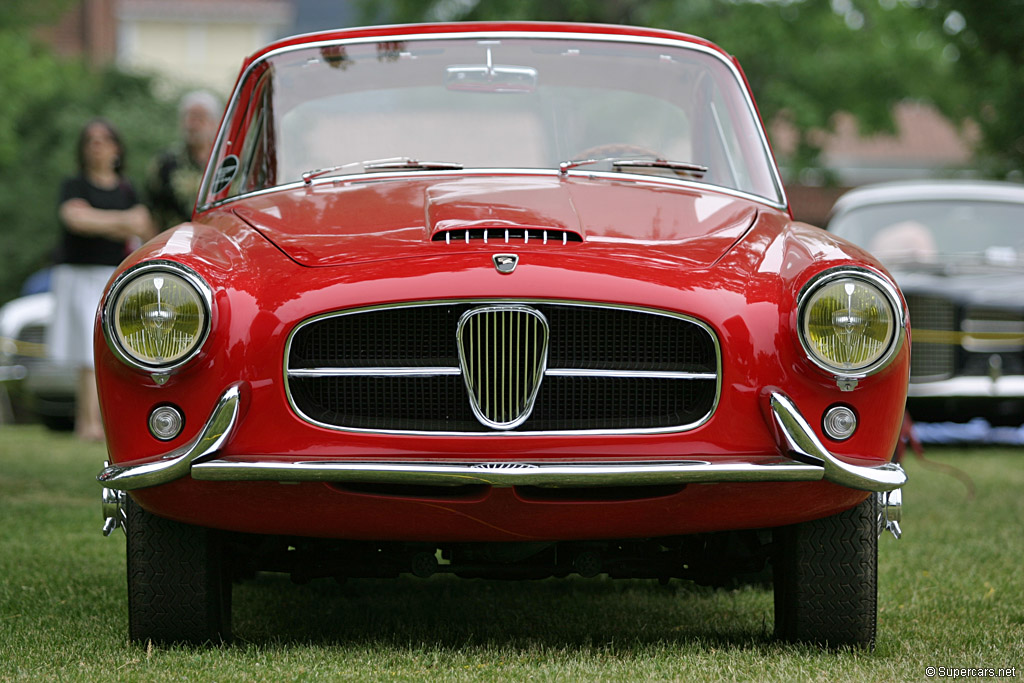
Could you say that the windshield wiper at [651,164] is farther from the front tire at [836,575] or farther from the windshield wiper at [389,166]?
the front tire at [836,575]

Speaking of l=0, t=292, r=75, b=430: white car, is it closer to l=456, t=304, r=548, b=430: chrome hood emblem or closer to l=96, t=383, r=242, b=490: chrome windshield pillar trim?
l=96, t=383, r=242, b=490: chrome windshield pillar trim

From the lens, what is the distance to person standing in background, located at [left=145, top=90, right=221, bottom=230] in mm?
7984

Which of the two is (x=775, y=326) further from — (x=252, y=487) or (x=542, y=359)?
(x=252, y=487)

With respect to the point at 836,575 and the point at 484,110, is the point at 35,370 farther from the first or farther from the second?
the point at 836,575

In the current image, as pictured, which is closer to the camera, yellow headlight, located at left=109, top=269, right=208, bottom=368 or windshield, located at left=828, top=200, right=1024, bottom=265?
yellow headlight, located at left=109, top=269, right=208, bottom=368

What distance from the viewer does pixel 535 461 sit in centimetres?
320

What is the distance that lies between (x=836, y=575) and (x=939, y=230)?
6731 mm

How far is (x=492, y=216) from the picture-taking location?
140 inches

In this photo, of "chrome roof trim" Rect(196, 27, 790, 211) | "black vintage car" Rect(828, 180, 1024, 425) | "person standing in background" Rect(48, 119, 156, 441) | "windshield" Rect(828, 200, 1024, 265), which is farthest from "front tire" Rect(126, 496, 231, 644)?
"windshield" Rect(828, 200, 1024, 265)

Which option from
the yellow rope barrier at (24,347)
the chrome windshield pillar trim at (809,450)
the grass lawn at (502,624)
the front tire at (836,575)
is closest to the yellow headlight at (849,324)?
the chrome windshield pillar trim at (809,450)

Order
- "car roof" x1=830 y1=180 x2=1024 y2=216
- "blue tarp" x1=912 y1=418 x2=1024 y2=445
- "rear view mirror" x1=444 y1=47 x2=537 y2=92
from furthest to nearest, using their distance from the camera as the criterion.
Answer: "car roof" x1=830 y1=180 x2=1024 y2=216 → "blue tarp" x1=912 y1=418 x2=1024 y2=445 → "rear view mirror" x1=444 y1=47 x2=537 y2=92

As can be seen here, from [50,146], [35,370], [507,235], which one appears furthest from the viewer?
[50,146]

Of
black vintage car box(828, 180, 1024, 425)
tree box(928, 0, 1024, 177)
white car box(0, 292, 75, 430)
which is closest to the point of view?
black vintage car box(828, 180, 1024, 425)

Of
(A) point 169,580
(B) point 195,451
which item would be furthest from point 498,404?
(A) point 169,580
